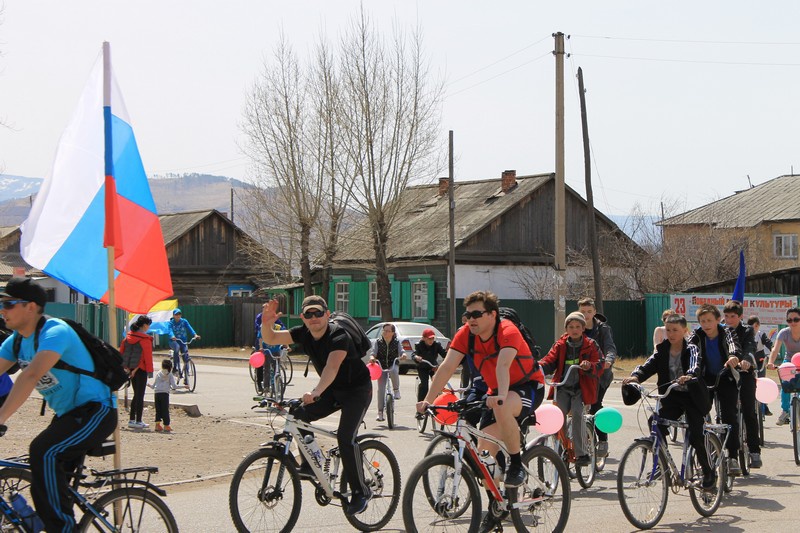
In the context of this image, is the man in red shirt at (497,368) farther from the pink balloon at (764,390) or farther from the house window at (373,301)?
the house window at (373,301)

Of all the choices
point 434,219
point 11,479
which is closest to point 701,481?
point 11,479

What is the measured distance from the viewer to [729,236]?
43.7 m

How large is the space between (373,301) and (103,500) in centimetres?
3755

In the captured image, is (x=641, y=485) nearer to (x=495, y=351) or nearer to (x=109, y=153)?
(x=495, y=351)

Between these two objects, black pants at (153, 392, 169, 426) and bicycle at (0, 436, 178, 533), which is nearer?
bicycle at (0, 436, 178, 533)

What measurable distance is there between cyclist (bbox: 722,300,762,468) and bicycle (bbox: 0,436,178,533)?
6716 millimetres

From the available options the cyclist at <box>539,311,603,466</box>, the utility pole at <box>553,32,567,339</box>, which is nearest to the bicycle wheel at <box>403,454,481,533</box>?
the cyclist at <box>539,311,603,466</box>

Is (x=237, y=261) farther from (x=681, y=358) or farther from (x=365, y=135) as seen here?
(x=681, y=358)

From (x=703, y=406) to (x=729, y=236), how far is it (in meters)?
36.6

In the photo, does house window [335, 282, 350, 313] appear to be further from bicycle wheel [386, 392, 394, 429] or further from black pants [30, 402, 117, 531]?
black pants [30, 402, 117, 531]

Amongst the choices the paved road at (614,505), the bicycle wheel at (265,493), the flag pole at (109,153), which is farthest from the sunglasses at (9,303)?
the paved road at (614,505)

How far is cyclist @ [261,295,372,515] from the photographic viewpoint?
7973 mm

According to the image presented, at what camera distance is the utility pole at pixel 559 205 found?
79.5 ft

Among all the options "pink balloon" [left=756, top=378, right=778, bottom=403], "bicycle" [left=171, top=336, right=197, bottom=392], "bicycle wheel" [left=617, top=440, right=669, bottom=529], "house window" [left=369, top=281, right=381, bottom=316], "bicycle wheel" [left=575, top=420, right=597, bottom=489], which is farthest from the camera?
"house window" [left=369, top=281, right=381, bottom=316]
